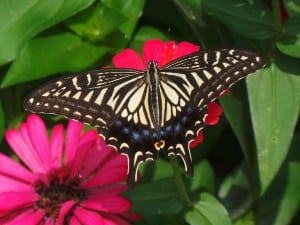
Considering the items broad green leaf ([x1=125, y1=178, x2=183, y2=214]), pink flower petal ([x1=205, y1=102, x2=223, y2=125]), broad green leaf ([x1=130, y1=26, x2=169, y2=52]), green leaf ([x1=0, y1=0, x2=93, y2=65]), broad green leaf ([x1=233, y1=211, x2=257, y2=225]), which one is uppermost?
green leaf ([x1=0, y1=0, x2=93, y2=65])

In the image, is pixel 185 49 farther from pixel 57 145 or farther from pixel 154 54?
pixel 57 145

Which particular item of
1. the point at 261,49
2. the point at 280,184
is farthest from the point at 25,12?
the point at 280,184

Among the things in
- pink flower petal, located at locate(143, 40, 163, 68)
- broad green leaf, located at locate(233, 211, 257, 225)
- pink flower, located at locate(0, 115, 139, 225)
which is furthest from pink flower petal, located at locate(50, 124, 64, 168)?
broad green leaf, located at locate(233, 211, 257, 225)

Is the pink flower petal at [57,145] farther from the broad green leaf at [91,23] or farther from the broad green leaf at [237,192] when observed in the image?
the broad green leaf at [237,192]

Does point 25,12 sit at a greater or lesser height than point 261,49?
greater

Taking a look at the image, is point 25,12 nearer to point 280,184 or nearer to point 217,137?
point 217,137

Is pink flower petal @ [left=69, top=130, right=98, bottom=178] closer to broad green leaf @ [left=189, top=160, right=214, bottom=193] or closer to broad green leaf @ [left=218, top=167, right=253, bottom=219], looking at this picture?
broad green leaf @ [left=189, top=160, right=214, bottom=193]

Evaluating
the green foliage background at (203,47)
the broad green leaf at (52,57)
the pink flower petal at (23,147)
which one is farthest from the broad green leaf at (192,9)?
the pink flower petal at (23,147)
